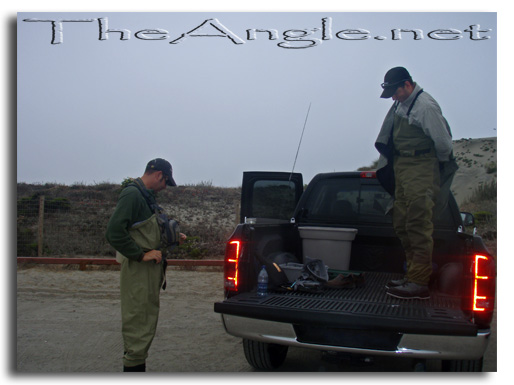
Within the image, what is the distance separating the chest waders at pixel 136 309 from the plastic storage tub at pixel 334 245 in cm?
165

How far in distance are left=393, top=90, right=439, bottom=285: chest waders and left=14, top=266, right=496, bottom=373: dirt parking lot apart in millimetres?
850

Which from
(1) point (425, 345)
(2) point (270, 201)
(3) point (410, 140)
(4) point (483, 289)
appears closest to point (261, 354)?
(1) point (425, 345)

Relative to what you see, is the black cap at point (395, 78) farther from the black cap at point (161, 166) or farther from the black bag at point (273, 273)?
the black cap at point (161, 166)

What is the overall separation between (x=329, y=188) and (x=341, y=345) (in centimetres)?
203

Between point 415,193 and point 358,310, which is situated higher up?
point 415,193

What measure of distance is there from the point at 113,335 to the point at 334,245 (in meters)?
2.58

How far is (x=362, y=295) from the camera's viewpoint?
386cm

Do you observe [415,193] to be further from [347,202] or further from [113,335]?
[113,335]

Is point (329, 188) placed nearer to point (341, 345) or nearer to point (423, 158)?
point (423, 158)

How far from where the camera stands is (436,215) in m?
4.31

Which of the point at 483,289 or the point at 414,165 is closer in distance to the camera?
the point at 483,289

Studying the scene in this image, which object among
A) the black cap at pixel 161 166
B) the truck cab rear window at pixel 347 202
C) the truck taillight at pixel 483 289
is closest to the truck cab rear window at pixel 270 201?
the truck cab rear window at pixel 347 202

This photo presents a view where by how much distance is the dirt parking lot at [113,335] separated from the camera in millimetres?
4422

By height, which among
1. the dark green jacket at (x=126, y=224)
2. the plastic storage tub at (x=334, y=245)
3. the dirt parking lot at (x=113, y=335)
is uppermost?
the dark green jacket at (x=126, y=224)
